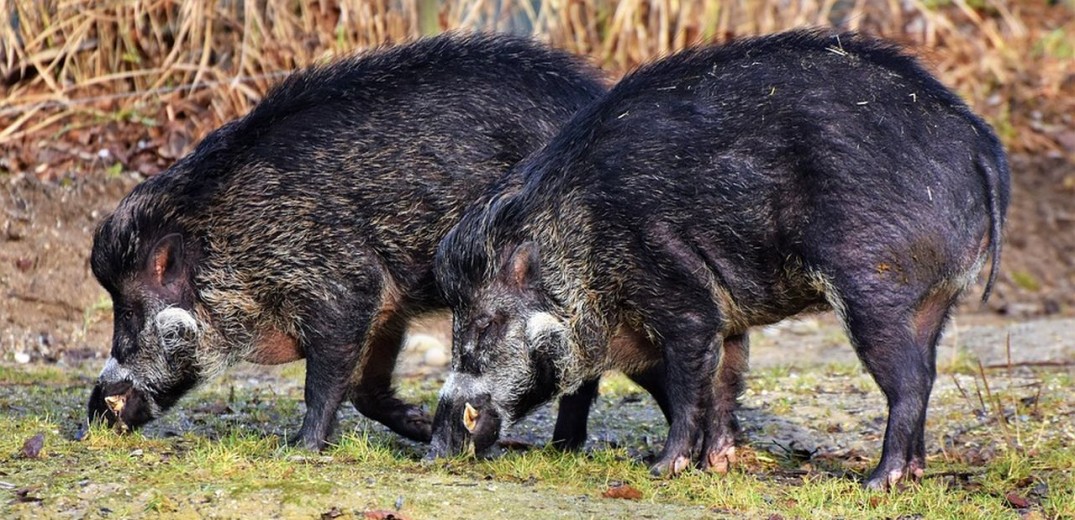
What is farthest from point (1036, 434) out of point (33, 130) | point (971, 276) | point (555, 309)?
point (33, 130)

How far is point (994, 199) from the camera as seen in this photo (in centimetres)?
577

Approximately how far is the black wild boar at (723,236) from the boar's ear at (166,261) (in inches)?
45.7

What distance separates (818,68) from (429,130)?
5.60ft

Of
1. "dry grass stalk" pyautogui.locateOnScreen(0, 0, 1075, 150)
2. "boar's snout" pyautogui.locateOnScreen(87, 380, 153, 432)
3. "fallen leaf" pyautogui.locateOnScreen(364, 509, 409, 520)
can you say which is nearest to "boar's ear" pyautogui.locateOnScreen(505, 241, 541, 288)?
"fallen leaf" pyautogui.locateOnScreen(364, 509, 409, 520)

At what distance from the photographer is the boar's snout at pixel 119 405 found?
6465 mm

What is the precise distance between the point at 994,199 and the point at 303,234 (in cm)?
283

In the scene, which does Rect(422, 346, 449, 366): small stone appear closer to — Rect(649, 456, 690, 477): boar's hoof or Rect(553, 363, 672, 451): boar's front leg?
Rect(553, 363, 672, 451): boar's front leg

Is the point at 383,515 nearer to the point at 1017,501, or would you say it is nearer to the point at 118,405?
the point at 118,405

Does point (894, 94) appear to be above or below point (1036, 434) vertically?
above

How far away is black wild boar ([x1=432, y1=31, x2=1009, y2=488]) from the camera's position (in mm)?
5609

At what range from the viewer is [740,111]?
5.93m

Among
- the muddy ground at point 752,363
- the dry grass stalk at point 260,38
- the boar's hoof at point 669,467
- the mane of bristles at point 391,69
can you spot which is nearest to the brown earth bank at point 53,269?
the muddy ground at point 752,363

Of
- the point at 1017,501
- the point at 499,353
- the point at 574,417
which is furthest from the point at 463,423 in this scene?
the point at 1017,501

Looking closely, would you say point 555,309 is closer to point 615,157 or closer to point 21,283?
point 615,157
